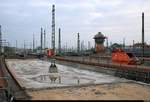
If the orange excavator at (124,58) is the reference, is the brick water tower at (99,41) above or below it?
above

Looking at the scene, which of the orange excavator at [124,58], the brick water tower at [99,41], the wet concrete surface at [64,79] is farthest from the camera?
the brick water tower at [99,41]

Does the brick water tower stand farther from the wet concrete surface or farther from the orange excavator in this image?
the wet concrete surface

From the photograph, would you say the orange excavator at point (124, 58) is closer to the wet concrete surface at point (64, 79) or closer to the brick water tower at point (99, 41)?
the wet concrete surface at point (64, 79)

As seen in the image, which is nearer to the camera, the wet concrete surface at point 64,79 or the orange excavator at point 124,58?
the wet concrete surface at point 64,79

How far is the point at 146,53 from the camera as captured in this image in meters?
52.8

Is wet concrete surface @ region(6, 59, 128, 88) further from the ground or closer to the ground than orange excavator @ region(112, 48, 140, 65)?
closer to the ground

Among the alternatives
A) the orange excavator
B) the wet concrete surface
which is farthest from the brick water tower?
the wet concrete surface

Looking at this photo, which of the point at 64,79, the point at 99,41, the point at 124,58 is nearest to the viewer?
the point at 64,79

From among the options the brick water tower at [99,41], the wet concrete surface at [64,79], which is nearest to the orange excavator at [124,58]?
the wet concrete surface at [64,79]

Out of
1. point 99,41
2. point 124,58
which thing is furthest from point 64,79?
point 99,41

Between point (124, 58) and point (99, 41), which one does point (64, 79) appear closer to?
point (124, 58)

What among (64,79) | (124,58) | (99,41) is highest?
(99,41)

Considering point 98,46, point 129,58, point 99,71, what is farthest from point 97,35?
point 99,71

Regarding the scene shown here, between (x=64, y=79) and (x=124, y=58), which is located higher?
(x=124, y=58)
